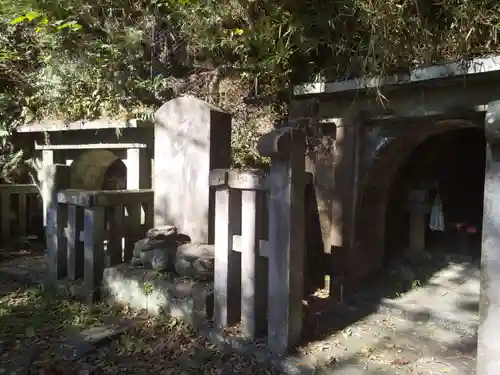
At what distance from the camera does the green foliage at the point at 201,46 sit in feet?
14.7

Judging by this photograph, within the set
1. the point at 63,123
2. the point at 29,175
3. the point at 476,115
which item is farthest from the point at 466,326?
the point at 29,175

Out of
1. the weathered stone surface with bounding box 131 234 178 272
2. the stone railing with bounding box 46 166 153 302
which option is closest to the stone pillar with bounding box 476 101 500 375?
the weathered stone surface with bounding box 131 234 178 272

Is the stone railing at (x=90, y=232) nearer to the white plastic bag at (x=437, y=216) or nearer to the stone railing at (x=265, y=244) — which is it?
the stone railing at (x=265, y=244)

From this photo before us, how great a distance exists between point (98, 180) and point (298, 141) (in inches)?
244

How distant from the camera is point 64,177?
563 centimetres

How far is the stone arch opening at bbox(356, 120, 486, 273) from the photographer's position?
517cm

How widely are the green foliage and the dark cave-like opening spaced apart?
1.91 metres

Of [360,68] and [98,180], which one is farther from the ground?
[360,68]

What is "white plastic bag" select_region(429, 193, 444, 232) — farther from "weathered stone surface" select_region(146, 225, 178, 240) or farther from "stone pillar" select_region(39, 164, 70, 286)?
"stone pillar" select_region(39, 164, 70, 286)

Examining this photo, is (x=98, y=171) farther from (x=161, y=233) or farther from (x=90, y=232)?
(x=161, y=233)

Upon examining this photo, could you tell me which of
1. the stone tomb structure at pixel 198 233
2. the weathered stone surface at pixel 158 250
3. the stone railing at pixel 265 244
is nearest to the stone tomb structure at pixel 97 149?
the stone tomb structure at pixel 198 233

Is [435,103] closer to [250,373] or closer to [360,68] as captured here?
[360,68]

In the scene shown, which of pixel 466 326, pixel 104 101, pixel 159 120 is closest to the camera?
pixel 466 326

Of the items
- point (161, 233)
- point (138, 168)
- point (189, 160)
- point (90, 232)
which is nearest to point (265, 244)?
point (161, 233)
